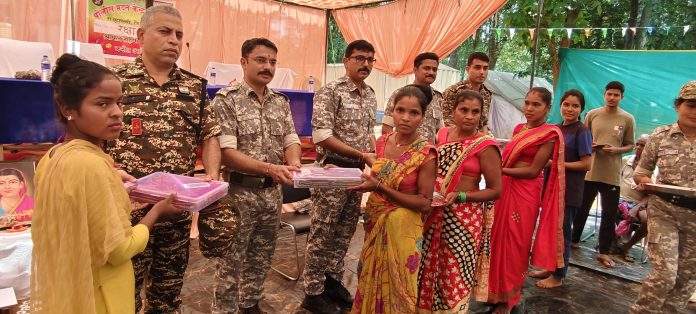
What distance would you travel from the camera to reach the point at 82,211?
126 cm

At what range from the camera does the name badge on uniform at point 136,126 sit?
1.95 meters

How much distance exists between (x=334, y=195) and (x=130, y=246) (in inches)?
69.1

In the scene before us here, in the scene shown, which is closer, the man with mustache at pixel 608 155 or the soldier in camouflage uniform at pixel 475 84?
the soldier in camouflage uniform at pixel 475 84

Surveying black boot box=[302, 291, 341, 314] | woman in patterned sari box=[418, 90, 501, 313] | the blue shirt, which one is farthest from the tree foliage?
black boot box=[302, 291, 341, 314]

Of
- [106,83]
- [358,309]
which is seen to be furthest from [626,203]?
[106,83]

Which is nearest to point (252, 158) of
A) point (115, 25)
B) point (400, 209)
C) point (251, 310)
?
point (400, 209)

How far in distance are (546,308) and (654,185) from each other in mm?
1346

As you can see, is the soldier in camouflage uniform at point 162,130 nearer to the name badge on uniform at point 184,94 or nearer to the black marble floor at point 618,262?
the name badge on uniform at point 184,94

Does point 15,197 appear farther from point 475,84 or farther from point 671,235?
point 671,235

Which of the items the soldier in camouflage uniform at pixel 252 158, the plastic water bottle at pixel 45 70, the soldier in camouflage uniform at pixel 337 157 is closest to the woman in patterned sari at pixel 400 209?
the soldier in camouflage uniform at pixel 252 158

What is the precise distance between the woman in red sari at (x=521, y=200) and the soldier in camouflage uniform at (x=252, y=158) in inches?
64.6

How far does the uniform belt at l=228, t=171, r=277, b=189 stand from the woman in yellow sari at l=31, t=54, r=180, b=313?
42.4 inches

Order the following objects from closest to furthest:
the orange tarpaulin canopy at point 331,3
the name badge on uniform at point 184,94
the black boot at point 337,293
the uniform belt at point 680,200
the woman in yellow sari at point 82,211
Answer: the woman in yellow sari at point 82,211 < the name badge on uniform at point 184,94 < the uniform belt at point 680,200 < the black boot at point 337,293 < the orange tarpaulin canopy at point 331,3

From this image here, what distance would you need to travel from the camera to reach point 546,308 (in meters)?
3.49
